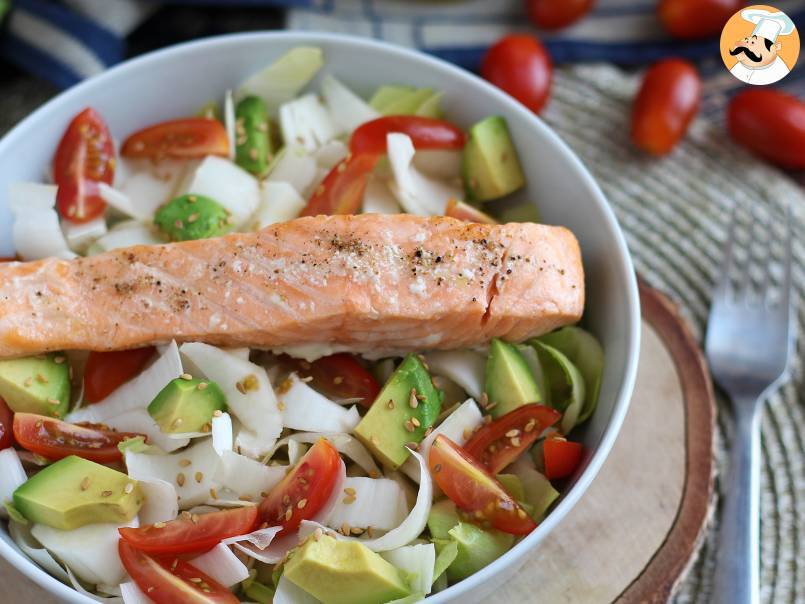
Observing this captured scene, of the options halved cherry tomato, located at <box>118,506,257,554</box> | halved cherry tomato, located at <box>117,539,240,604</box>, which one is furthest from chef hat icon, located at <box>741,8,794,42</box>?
halved cherry tomato, located at <box>117,539,240,604</box>

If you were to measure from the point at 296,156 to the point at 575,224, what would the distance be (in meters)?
0.96

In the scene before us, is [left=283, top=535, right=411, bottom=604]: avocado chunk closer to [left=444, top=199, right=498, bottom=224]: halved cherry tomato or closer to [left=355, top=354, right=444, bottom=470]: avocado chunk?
[left=355, top=354, right=444, bottom=470]: avocado chunk

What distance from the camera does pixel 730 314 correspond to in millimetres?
3312

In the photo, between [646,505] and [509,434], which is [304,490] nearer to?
[509,434]

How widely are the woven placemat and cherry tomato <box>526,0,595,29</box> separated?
27cm

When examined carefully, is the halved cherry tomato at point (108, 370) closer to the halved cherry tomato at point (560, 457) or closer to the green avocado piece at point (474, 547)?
the green avocado piece at point (474, 547)

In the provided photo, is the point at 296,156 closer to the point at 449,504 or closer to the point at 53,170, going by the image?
the point at 53,170

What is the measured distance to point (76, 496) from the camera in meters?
2.29

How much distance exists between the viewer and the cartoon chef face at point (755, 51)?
2.33m

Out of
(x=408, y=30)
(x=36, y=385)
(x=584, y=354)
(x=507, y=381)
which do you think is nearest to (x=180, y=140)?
(x=36, y=385)

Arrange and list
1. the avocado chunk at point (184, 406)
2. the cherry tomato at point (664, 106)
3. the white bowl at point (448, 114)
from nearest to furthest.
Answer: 1. the avocado chunk at point (184, 406)
2. the white bowl at point (448, 114)
3. the cherry tomato at point (664, 106)

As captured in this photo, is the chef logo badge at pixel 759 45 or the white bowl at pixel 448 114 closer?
the chef logo badge at pixel 759 45

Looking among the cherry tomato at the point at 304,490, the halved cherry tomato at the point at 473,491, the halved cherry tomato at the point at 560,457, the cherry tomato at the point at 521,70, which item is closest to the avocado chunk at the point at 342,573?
the cherry tomato at the point at 304,490

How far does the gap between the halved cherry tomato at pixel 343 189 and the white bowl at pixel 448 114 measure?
457mm
